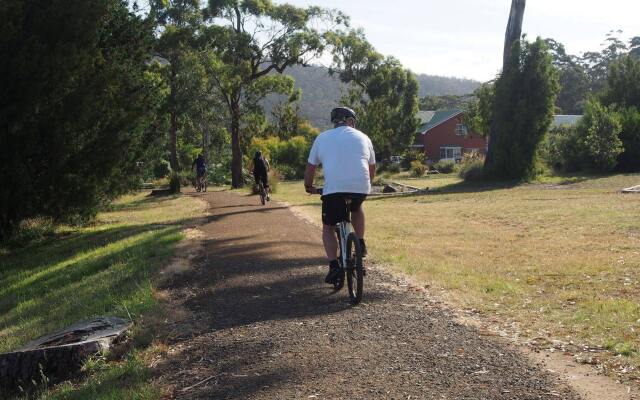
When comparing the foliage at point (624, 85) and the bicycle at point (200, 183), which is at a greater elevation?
the foliage at point (624, 85)

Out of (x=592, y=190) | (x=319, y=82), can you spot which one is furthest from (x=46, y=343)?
(x=319, y=82)

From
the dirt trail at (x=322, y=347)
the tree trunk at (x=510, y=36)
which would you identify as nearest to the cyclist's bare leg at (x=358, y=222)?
the dirt trail at (x=322, y=347)

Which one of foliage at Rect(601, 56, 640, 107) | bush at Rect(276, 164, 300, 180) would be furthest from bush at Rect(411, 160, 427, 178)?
foliage at Rect(601, 56, 640, 107)

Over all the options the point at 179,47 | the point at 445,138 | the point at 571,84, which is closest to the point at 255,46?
the point at 179,47

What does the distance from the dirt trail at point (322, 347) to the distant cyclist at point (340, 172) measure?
746 millimetres

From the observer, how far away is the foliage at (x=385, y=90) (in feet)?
188

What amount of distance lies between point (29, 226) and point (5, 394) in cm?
1348

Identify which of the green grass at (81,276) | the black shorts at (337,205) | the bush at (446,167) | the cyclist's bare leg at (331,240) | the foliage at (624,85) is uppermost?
the foliage at (624,85)

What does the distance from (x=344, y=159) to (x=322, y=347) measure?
84.8 inches

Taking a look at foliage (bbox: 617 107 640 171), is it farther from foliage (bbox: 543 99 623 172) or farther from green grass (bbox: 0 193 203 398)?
green grass (bbox: 0 193 203 398)

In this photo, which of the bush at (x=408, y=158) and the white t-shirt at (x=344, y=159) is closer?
the white t-shirt at (x=344, y=159)

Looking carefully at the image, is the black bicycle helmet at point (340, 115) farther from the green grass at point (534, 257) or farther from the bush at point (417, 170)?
the bush at point (417, 170)

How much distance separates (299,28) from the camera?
34000mm

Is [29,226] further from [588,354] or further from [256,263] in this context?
[588,354]
